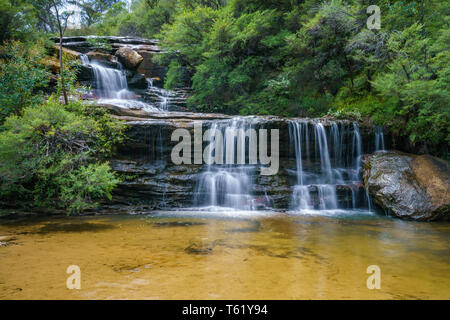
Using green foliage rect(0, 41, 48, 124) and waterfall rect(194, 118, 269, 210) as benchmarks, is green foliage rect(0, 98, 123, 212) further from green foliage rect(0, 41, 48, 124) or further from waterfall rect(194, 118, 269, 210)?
waterfall rect(194, 118, 269, 210)

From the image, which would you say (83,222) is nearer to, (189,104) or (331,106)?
(189,104)

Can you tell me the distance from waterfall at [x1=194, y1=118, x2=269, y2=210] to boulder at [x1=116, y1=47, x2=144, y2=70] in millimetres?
10329

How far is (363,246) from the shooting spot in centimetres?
478

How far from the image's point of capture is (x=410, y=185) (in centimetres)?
808

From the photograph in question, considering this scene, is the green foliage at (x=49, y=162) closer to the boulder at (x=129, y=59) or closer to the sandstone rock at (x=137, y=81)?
the sandstone rock at (x=137, y=81)

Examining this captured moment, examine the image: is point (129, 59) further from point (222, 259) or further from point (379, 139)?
point (222, 259)

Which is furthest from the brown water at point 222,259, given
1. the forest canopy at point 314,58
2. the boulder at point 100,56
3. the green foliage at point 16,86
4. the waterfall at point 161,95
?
the boulder at point 100,56

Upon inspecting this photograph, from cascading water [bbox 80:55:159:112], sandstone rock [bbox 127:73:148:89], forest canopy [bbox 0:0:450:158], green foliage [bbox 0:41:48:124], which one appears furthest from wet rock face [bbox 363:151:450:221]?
sandstone rock [bbox 127:73:148:89]

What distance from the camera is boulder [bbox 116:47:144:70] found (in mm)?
17438

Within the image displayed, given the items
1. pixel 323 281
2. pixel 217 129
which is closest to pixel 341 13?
pixel 217 129

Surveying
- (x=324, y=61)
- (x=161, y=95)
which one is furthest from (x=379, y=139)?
(x=161, y=95)

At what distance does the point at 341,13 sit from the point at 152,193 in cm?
1104

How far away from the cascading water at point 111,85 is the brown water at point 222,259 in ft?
31.5
